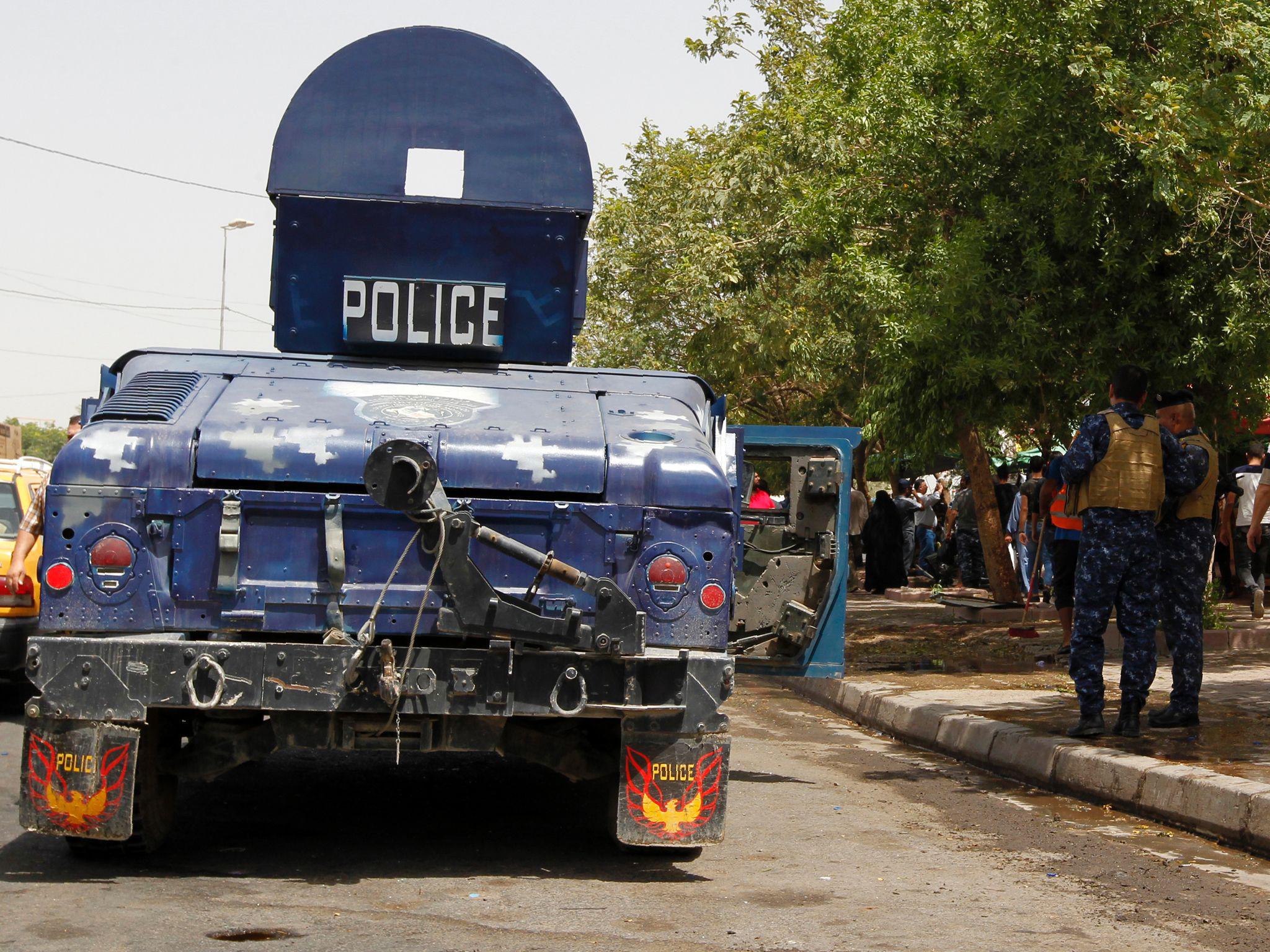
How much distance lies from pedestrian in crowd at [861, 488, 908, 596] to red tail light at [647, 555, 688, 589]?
18.8 meters

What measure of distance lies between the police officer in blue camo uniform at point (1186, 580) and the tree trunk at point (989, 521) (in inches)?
369

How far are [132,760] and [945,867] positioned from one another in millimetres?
3157

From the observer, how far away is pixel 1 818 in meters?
6.96

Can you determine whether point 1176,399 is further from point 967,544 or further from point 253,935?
point 967,544

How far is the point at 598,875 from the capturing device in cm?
614

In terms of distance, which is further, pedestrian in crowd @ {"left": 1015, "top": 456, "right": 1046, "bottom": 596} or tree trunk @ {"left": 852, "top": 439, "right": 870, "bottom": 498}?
tree trunk @ {"left": 852, "top": 439, "right": 870, "bottom": 498}

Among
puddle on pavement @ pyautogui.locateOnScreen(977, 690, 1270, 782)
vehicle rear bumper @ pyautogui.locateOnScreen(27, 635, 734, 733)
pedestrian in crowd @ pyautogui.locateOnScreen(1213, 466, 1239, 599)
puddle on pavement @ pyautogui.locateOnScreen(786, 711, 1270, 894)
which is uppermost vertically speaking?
pedestrian in crowd @ pyautogui.locateOnScreen(1213, 466, 1239, 599)

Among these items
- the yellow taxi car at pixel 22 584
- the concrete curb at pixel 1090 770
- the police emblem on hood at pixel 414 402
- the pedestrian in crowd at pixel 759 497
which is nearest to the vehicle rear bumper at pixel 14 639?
the yellow taxi car at pixel 22 584

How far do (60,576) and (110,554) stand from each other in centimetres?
20

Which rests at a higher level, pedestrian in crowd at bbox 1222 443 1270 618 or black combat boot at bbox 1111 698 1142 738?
pedestrian in crowd at bbox 1222 443 1270 618

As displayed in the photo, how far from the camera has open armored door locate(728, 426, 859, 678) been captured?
328 inches

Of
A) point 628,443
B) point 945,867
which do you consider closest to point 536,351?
point 628,443

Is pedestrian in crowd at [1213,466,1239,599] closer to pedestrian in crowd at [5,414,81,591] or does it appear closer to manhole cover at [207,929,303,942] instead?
pedestrian in crowd at [5,414,81,591]

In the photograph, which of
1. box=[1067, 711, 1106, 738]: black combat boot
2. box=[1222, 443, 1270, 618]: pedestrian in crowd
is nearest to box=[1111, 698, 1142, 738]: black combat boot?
box=[1067, 711, 1106, 738]: black combat boot
